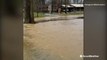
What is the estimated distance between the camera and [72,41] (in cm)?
405

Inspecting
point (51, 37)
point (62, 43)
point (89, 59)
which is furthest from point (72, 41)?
point (89, 59)

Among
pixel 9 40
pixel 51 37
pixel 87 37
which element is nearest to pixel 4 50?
pixel 9 40

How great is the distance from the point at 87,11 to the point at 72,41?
10.7 feet

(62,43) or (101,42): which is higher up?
(101,42)

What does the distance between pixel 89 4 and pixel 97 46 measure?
139 millimetres

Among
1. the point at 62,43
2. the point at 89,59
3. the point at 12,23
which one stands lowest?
the point at 62,43

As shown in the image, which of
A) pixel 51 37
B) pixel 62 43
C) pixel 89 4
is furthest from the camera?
pixel 51 37

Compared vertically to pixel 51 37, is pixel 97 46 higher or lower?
higher

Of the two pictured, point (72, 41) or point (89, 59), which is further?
point (72, 41)

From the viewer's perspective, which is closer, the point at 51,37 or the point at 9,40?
the point at 9,40

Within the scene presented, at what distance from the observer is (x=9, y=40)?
804 mm

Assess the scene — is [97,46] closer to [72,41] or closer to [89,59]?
[89,59]

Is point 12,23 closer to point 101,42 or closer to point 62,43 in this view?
point 101,42

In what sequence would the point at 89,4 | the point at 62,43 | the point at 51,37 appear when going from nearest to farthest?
the point at 89,4
the point at 62,43
the point at 51,37
